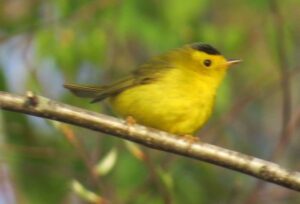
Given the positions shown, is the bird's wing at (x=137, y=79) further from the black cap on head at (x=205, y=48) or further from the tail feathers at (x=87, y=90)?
the black cap on head at (x=205, y=48)

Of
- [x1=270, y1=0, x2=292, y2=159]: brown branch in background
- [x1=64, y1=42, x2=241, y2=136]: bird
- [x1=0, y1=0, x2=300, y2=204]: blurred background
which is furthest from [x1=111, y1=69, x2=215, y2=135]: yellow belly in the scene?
[x1=270, y1=0, x2=292, y2=159]: brown branch in background

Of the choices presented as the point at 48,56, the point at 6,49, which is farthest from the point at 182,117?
the point at 6,49

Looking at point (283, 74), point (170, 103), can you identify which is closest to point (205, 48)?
point (283, 74)

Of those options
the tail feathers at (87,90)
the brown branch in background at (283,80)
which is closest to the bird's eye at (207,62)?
the brown branch in background at (283,80)

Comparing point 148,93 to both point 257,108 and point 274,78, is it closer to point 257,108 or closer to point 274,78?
point 274,78

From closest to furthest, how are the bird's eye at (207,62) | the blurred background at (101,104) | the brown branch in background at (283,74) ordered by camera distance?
the brown branch in background at (283,74)
the blurred background at (101,104)
the bird's eye at (207,62)

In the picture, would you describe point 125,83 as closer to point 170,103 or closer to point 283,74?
point 170,103

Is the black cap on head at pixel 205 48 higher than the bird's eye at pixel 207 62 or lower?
higher
